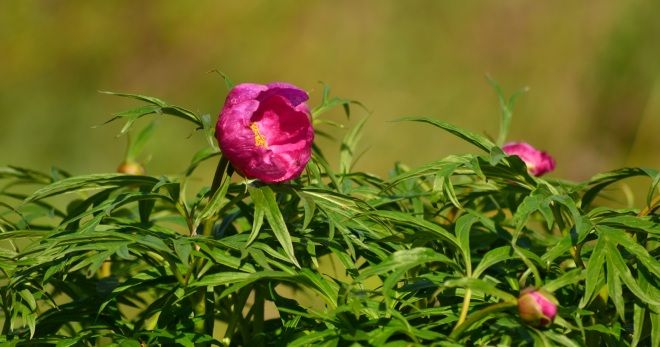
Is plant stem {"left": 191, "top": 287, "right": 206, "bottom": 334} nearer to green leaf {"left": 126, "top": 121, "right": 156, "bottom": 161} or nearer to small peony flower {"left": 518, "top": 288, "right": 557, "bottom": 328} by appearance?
small peony flower {"left": 518, "top": 288, "right": 557, "bottom": 328}

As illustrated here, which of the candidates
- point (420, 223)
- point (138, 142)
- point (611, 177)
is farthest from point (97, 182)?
point (611, 177)

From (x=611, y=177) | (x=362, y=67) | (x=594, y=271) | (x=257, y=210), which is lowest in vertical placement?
(x=257, y=210)

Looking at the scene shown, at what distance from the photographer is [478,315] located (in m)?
0.91

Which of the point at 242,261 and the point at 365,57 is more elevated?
the point at 365,57

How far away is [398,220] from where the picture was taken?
1011 millimetres

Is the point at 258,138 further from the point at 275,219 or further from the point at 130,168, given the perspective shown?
the point at 130,168

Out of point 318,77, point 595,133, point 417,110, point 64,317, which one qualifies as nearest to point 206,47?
point 318,77

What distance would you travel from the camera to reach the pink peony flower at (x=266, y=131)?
3.43ft

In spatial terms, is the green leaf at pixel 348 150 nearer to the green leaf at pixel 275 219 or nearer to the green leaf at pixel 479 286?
the green leaf at pixel 275 219

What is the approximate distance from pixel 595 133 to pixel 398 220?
10.9ft

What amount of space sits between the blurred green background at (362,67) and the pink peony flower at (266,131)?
2826 mm

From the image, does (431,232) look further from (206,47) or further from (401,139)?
(206,47)

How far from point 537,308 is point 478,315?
51mm

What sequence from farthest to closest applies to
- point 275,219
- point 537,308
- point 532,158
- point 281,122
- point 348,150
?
point 532,158, point 348,150, point 281,122, point 275,219, point 537,308
